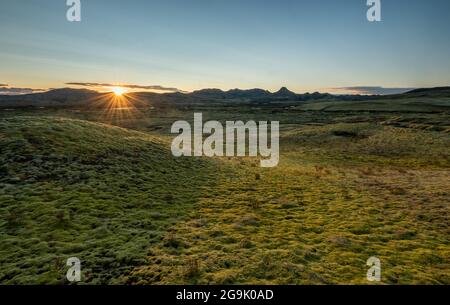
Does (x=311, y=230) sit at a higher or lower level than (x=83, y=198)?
lower

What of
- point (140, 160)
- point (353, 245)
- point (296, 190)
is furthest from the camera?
point (140, 160)

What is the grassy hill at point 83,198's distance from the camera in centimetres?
1309

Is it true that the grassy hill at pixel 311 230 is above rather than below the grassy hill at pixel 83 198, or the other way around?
below

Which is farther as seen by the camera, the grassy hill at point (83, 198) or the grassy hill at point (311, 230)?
the grassy hill at point (83, 198)

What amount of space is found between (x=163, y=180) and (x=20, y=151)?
14061 millimetres

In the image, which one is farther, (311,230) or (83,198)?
(83,198)

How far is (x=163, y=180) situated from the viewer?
27.3 metres

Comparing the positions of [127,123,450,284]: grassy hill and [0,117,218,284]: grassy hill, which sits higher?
[0,117,218,284]: grassy hill

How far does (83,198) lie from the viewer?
2075 centimetres

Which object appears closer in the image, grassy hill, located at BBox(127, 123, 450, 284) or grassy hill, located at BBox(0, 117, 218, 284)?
grassy hill, located at BBox(127, 123, 450, 284)

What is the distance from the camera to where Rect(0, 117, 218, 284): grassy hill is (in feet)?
43.0

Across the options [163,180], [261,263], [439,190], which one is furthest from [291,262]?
[439,190]
